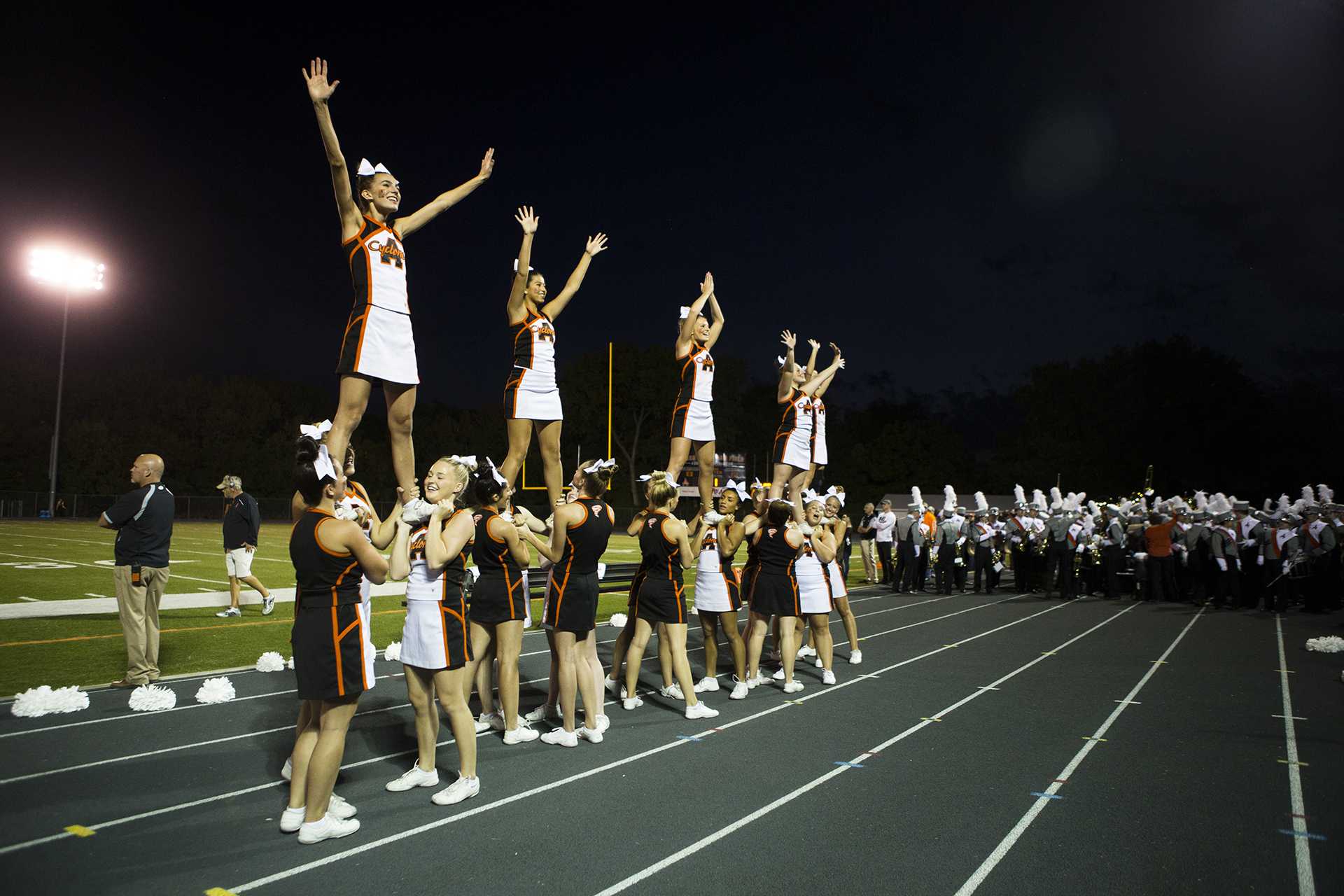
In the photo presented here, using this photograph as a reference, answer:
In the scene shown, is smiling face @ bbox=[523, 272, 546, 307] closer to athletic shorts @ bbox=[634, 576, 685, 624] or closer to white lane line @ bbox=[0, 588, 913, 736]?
athletic shorts @ bbox=[634, 576, 685, 624]

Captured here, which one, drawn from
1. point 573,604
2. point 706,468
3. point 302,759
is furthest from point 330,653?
point 706,468

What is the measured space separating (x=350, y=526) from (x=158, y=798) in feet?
6.73

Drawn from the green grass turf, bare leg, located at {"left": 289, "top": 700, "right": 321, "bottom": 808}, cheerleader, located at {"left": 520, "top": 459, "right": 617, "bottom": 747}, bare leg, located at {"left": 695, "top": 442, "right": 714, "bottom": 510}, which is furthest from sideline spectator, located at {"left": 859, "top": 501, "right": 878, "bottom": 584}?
bare leg, located at {"left": 289, "top": 700, "right": 321, "bottom": 808}

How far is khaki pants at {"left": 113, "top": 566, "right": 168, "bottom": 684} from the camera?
7.38 m

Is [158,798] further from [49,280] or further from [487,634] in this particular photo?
[49,280]

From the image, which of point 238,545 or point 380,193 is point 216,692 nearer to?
point 380,193

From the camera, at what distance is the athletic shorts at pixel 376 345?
545 cm

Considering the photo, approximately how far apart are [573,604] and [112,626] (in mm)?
7935

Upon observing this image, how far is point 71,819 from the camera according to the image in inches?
171

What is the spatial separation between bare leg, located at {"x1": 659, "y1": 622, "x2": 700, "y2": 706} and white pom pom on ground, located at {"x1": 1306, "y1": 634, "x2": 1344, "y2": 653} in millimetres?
9024

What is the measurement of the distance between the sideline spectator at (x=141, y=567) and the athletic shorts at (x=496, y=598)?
324 cm

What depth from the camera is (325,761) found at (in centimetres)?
412

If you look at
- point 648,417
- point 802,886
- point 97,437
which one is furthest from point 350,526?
point 97,437

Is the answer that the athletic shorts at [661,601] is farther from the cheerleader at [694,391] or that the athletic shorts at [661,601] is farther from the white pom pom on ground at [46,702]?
the white pom pom on ground at [46,702]
